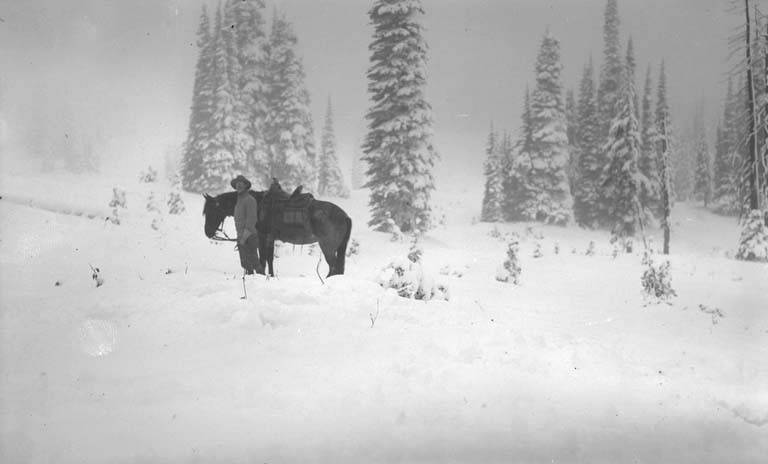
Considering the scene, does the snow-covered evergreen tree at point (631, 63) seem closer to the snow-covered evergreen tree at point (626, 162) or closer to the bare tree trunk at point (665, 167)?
the snow-covered evergreen tree at point (626, 162)

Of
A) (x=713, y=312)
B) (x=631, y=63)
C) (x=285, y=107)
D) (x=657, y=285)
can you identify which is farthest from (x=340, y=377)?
(x=285, y=107)

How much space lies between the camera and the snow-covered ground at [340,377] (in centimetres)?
271

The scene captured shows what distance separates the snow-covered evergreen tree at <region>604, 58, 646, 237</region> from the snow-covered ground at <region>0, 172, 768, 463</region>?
1807 centimetres

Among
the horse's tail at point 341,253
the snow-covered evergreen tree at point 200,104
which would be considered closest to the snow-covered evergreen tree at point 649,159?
the horse's tail at point 341,253

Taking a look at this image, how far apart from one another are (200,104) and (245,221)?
29.0m

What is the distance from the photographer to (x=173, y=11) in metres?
7.29

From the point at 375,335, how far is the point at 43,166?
74.2 metres

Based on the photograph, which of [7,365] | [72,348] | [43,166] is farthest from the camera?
[43,166]

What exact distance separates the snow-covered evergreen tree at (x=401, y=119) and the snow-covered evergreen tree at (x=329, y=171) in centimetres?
2740

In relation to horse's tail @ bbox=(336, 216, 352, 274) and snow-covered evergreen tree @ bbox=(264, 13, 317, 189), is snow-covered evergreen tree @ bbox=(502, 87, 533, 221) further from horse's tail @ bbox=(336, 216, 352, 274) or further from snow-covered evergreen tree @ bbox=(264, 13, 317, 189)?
horse's tail @ bbox=(336, 216, 352, 274)

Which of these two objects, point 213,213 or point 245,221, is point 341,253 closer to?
point 245,221

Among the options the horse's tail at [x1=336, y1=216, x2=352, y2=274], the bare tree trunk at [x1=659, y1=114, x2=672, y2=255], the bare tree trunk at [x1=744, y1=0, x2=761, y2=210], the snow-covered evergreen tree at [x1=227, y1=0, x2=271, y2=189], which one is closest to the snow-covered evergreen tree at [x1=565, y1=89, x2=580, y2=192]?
the bare tree trunk at [x1=659, y1=114, x2=672, y2=255]

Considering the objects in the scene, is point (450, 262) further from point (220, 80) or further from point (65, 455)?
point (220, 80)


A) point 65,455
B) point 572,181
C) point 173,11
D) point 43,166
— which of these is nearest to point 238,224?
point 173,11
